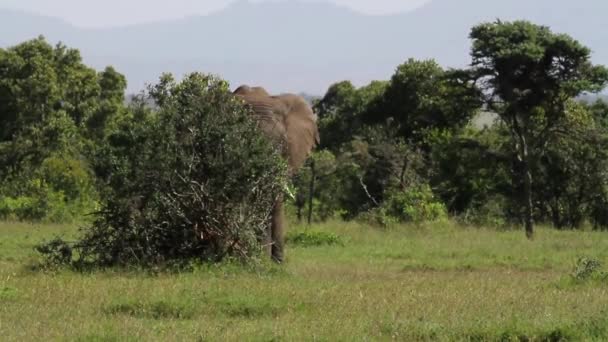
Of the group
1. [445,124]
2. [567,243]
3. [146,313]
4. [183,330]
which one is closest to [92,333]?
[183,330]

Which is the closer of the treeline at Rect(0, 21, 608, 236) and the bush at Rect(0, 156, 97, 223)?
the treeline at Rect(0, 21, 608, 236)

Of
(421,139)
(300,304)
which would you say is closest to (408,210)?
(421,139)

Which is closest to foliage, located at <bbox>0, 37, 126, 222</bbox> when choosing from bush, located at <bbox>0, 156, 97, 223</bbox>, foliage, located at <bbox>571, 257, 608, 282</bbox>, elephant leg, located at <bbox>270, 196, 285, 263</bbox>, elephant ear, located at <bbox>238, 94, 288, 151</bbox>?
bush, located at <bbox>0, 156, 97, 223</bbox>

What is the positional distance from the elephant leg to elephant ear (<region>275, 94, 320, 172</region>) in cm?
76

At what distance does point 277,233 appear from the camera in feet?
58.8

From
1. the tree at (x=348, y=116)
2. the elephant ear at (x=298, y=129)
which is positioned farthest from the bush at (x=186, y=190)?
the tree at (x=348, y=116)

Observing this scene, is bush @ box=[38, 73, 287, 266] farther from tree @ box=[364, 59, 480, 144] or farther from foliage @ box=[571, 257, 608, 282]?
tree @ box=[364, 59, 480, 144]

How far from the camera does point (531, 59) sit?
25375mm

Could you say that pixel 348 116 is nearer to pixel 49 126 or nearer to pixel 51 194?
pixel 49 126

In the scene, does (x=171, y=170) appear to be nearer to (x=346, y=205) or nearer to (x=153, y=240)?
(x=153, y=240)

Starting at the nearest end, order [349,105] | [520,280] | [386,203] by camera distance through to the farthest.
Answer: [520,280]
[386,203]
[349,105]

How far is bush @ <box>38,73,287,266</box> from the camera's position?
15.2 m

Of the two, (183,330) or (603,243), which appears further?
(603,243)

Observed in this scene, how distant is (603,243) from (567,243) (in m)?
0.83
